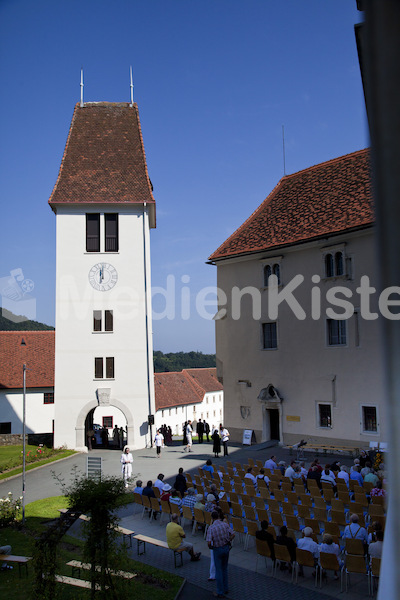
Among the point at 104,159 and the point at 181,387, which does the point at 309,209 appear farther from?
the point at 181,387

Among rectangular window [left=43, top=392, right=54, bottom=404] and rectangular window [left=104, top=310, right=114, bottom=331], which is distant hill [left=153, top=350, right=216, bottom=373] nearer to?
rectangular window [left=43, top=392, right=54, bottom=404]

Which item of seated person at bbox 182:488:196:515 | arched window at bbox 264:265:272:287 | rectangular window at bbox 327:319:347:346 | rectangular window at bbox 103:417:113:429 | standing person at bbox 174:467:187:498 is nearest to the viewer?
seated person at bbox 182:488:196:515

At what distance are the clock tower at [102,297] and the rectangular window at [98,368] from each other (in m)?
0.06

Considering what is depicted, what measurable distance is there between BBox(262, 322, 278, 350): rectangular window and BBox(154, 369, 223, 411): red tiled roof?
3376cm

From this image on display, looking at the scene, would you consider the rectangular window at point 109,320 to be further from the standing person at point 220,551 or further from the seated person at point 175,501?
the standing person at point 220,551

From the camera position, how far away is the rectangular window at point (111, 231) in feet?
109

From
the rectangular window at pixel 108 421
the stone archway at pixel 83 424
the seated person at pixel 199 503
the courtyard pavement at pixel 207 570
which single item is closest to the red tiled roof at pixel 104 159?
the stone archway at pixel 83 424

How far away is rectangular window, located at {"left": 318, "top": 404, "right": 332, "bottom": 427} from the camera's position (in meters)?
27.7

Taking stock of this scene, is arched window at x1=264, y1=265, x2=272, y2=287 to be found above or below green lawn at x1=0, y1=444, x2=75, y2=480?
above

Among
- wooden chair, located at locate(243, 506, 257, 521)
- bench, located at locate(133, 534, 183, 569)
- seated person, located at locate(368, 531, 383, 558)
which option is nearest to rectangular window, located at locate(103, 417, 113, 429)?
bench, located at locate(133, 534, 183, 569)

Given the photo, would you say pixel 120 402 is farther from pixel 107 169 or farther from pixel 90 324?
pixel 107 169

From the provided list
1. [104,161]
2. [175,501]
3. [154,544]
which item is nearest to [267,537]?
[154,544]

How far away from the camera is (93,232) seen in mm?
33344

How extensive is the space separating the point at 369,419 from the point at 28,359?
28002 mm
